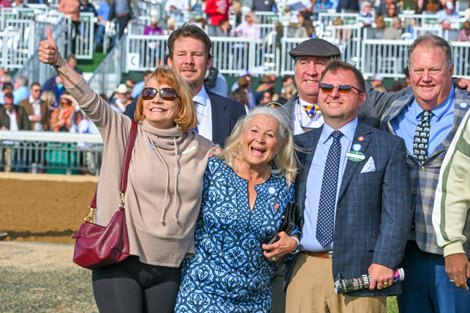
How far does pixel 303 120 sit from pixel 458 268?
146 cm

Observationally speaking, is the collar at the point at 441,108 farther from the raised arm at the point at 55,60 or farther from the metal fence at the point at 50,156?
the metal fence at the point at 50,156

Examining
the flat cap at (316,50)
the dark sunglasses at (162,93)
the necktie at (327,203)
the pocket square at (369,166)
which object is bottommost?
the necktie at (327,203)

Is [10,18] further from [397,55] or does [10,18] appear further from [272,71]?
[397,55]

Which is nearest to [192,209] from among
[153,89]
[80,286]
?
[153,89]

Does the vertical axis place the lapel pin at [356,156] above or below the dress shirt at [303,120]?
below

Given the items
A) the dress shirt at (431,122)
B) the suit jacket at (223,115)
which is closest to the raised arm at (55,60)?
the suit jacket at (223,115)

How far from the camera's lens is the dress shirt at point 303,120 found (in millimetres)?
6559

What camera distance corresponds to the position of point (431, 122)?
6.11 meters

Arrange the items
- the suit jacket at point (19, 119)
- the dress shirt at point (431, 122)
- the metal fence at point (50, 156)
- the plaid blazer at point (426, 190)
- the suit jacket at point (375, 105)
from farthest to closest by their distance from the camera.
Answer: the suit jacket at point (19, 119) → the metal fence at point (50, 156) → the suit jacket at point (375, 105) → the dress shirt at point (431, 122) → the plaid blazer at point (426, 190)

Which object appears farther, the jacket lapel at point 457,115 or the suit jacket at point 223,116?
the suit jacket at point 223,116

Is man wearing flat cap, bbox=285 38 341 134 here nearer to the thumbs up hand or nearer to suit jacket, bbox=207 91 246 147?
suit jacket, bbox=207 91 246 147

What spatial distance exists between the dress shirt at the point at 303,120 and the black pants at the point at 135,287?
135cm

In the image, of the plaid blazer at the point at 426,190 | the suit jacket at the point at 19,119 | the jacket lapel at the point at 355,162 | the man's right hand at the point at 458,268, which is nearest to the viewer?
the man's right hand at the point at 458,268

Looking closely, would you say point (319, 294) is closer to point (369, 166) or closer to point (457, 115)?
point (369, 166)
